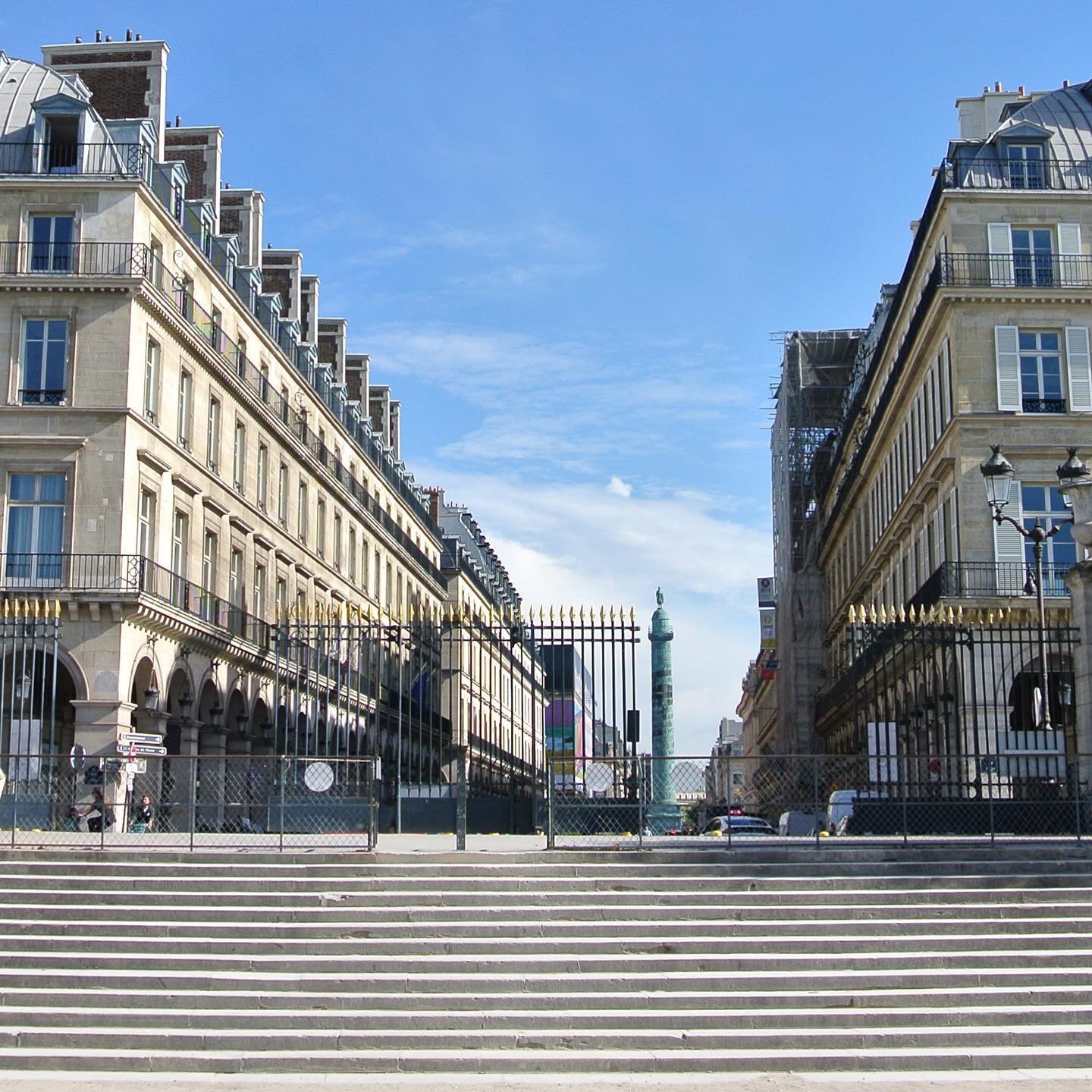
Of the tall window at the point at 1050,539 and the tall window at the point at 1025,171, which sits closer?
the tall window at the point at 1050,539

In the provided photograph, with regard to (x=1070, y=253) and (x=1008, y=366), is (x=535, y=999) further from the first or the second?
(x=1070, y=253)

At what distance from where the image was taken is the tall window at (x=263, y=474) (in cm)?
→ 4403

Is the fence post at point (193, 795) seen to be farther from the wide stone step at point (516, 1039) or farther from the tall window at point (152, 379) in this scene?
the tall window at point (152, 379)

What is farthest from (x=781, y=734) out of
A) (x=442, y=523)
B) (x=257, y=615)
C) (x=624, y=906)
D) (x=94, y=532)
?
(x=624, y=906)

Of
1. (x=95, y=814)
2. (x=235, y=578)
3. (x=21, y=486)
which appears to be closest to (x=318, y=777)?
(x=95, y=814)

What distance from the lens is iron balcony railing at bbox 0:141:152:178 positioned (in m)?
34.7

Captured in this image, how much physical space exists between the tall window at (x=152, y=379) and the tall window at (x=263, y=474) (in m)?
8.36

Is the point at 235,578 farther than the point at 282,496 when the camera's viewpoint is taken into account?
No

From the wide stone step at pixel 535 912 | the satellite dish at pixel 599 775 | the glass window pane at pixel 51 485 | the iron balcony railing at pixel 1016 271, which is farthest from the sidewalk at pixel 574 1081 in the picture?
the iron balcony railing at pixel 1016 271

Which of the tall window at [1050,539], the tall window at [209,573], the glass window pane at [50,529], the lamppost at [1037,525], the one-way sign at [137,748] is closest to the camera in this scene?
the lamppost at [1037,525]

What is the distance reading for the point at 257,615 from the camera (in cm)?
4334

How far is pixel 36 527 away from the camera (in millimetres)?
33250

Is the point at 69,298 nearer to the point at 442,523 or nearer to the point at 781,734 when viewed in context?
the point at 781,734

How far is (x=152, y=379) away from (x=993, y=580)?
1912 centimetres
